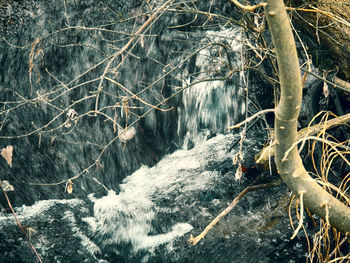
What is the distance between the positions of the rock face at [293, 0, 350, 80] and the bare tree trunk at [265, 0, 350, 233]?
158 cm

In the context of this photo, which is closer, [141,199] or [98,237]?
[98,237]

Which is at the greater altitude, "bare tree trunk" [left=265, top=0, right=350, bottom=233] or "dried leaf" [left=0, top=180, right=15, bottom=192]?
A: "bare tree trunk" [left=265, top=0, right=350, bottom=233]

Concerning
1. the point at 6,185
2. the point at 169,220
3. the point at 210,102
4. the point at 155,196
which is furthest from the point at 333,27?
the point at 6,185

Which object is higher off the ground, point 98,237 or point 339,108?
point 339,108

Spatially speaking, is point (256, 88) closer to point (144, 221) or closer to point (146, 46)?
point (146, 46)

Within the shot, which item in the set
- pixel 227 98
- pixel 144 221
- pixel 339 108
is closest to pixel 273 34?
pixel 339 108

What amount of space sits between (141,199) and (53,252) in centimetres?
121

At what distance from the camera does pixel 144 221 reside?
4.95m

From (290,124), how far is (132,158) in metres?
3.97

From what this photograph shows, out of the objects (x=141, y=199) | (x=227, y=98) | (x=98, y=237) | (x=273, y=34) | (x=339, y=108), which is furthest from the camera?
(x=227, y=98)

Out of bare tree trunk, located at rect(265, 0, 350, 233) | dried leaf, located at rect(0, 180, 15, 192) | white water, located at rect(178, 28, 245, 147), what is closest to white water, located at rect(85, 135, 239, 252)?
white water, located at rect(178, 28, 245, 147)

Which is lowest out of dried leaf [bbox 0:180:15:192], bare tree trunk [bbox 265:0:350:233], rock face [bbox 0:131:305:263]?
rock face [bbox 0:131:305:263]

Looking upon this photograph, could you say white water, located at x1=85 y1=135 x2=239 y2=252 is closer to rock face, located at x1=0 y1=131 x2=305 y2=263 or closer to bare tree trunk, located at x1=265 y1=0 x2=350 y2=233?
rock face, located at x1=0 y1=131 x2=305 y2=263

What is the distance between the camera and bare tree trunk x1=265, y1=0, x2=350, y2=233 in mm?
1763
